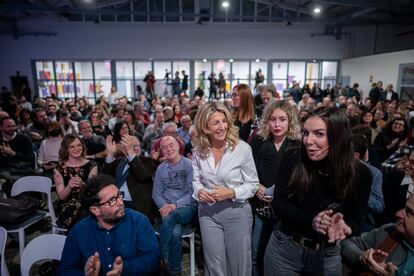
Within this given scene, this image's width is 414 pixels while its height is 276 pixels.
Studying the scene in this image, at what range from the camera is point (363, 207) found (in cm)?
138

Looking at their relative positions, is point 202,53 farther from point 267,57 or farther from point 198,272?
point 198,272

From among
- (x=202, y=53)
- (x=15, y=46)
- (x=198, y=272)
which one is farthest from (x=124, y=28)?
(x=198, y=272)

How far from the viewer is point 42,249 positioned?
1.87 m

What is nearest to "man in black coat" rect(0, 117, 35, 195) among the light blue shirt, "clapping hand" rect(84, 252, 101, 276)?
the light blue shirt

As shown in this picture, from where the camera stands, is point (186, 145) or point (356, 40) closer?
point (186, 145)

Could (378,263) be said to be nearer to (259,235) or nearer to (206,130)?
(259,235)

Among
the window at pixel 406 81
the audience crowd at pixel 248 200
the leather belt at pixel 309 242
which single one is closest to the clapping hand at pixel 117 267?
the audience crowd at pixel 248 200

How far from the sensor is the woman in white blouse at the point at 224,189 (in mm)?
1961

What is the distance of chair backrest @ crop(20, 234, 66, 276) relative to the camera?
1832mm

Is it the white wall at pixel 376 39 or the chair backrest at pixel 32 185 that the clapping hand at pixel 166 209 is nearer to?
the chair backrest at pixel 32 185

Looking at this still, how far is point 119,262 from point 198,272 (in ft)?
4.62

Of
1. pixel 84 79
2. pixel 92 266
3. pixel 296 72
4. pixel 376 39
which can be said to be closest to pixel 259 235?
pixel 92 266

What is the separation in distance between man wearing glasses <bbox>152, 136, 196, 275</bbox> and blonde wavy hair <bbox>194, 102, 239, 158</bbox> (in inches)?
26.4

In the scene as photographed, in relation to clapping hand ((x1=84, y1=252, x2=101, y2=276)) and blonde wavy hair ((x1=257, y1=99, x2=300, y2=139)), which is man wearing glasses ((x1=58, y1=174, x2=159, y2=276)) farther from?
blonde wavy hair ((x1=257, y1=99, x2=300, y2=139))
